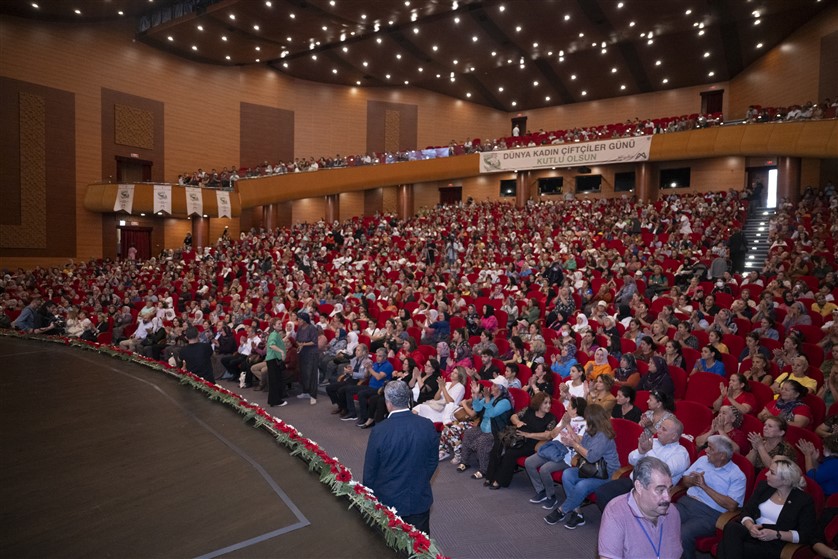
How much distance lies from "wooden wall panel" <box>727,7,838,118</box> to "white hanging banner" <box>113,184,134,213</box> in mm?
25100

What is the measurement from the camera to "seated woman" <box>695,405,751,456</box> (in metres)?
4.10

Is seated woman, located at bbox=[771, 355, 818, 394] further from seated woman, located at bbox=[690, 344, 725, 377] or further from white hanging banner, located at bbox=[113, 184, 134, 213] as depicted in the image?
white hanging banner, located at bbox=[113, 184, 134, 213]

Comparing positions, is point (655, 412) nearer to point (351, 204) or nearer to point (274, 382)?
point (274, 382)

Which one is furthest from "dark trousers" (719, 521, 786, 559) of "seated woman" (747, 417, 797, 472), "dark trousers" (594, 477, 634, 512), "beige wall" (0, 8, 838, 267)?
"beige wall" (0, 8, 838, 267)

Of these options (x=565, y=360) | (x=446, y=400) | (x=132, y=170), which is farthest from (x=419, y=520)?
(x=132, y=170)

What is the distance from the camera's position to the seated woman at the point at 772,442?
359cm

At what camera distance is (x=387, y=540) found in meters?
2.91

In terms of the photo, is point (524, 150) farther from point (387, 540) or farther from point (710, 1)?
point (387, 540)

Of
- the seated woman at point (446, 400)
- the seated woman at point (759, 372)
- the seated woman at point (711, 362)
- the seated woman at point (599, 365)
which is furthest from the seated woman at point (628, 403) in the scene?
the seated woman at point (446, 400)

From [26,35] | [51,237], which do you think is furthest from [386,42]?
[51,237]

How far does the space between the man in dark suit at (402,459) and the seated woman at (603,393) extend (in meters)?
2.52

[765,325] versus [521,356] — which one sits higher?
[765,325]

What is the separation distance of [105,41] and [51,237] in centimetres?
824

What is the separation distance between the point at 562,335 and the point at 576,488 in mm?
3147
